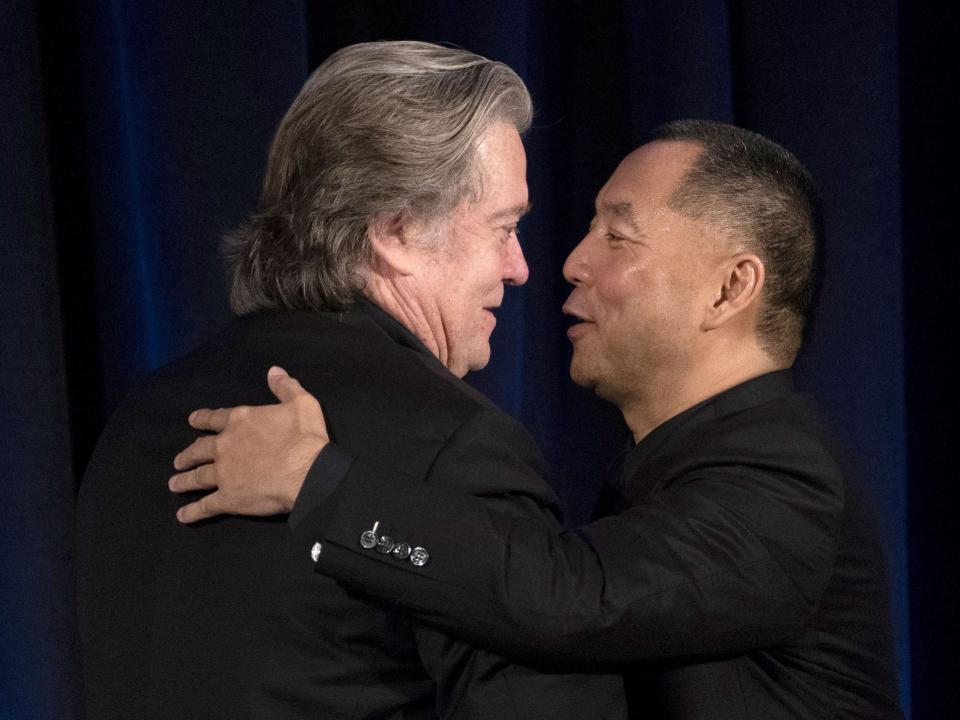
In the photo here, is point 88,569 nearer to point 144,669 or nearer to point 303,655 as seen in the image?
point 144,669

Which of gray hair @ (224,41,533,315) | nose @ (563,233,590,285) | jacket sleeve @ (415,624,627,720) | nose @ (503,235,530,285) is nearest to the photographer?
jacket sleeve @ (415,624,627,720)

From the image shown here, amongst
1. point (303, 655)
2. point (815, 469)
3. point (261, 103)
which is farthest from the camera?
point (261, 103)

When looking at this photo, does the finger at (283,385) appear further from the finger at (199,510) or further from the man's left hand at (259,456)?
the finger at (199,510)

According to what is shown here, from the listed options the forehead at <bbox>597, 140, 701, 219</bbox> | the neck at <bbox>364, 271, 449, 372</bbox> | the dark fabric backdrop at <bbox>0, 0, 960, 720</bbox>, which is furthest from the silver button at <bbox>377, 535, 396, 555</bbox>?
the dark fabric backdrop at <bbox>0, 0, 960, 720</bbox>

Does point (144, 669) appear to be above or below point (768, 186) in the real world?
below

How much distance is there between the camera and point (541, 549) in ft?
3.49

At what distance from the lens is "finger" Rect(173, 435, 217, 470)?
1.07 m

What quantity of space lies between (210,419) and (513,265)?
0.44 metres

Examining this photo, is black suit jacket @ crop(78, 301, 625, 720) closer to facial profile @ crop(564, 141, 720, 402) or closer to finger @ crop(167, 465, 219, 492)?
finger @ crop(167, 465, 219, 492)

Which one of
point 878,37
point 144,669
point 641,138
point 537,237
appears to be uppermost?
point 878,37

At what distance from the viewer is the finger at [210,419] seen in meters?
1.09

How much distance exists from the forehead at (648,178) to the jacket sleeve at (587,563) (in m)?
0.46

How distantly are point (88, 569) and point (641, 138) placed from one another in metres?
1.30

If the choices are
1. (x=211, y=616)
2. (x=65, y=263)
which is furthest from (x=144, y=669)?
(x=65, y=263)
